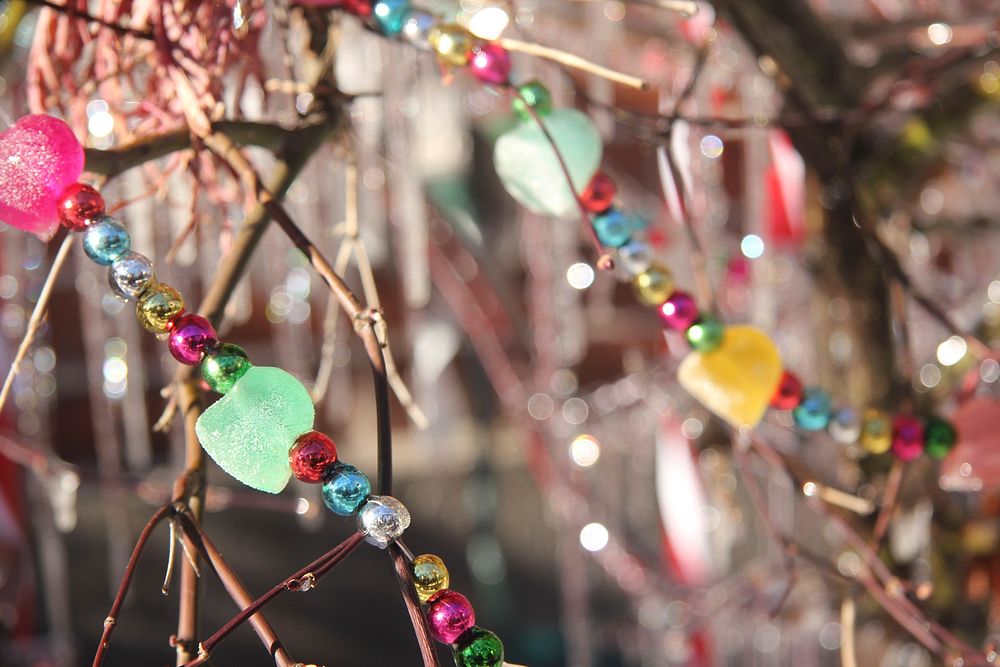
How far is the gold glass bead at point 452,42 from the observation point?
0.29 metres

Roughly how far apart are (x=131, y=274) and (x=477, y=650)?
13cm

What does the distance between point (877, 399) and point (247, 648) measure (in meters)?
0.86

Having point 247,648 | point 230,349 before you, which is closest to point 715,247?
point 230,349

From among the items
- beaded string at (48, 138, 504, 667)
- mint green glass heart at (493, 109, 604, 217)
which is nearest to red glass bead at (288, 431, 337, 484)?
beaded string at (48, 138, 504, 667)

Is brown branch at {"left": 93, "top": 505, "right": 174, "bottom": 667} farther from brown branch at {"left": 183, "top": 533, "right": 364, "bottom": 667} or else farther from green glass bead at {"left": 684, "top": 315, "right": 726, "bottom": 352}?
green glass bead at {"left": 684, "top": 315, "right": 726, "bottom": 352}

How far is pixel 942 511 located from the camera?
53cm

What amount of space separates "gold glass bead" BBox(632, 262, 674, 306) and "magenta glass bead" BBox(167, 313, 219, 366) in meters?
0.16

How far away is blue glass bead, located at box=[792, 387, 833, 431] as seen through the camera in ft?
1.20

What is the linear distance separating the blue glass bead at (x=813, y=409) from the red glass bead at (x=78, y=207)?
0.86 feet

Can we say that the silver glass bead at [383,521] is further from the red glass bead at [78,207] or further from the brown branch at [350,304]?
the red glass bead at [78,207]

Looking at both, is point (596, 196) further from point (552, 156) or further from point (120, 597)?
point (120, 597)

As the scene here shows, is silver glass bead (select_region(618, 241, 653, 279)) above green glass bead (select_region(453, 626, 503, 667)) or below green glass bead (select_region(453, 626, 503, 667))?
above

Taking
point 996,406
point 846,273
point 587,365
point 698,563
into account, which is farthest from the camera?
point 587,365

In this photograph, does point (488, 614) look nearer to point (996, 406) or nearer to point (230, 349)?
point (996, 406)
